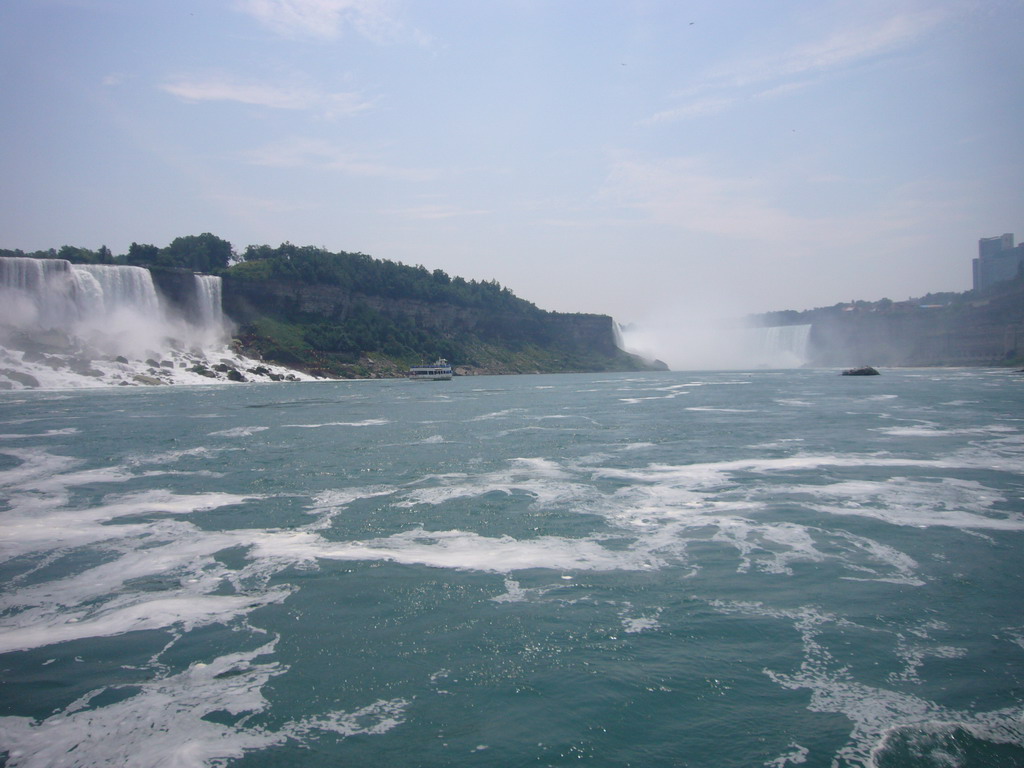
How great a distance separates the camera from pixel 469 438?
2806 centimetres

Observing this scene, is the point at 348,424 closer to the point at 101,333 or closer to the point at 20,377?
the point at 20,377

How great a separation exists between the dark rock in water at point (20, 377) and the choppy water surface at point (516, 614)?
53280 millimetres

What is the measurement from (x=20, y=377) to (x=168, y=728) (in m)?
73.1

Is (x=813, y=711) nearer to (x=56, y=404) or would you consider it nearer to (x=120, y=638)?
(x=120, y=638)

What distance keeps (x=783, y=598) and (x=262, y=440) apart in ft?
75.2

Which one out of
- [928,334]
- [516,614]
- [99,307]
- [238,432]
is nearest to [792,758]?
[516,614]

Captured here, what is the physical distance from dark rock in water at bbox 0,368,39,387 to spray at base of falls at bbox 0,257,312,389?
0.08 m

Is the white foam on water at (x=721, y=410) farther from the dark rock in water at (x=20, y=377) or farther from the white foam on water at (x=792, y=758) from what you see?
the dark rock in water at (x=20, y=377)

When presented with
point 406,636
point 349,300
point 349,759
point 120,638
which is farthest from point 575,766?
point 349,300

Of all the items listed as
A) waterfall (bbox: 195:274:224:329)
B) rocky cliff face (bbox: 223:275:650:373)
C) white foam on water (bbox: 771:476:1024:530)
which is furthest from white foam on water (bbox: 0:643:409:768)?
rocky cliff face (bbox: 223:275:650:373)

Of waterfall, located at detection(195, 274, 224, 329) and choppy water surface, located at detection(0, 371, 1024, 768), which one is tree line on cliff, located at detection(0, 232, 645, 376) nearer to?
waterfall, located at detection(195, 274, 224, 329)

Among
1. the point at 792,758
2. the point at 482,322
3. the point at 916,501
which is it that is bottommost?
the point at 792,758

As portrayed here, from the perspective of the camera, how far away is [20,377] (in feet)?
210

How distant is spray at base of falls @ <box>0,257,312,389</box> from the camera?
7012 cm
